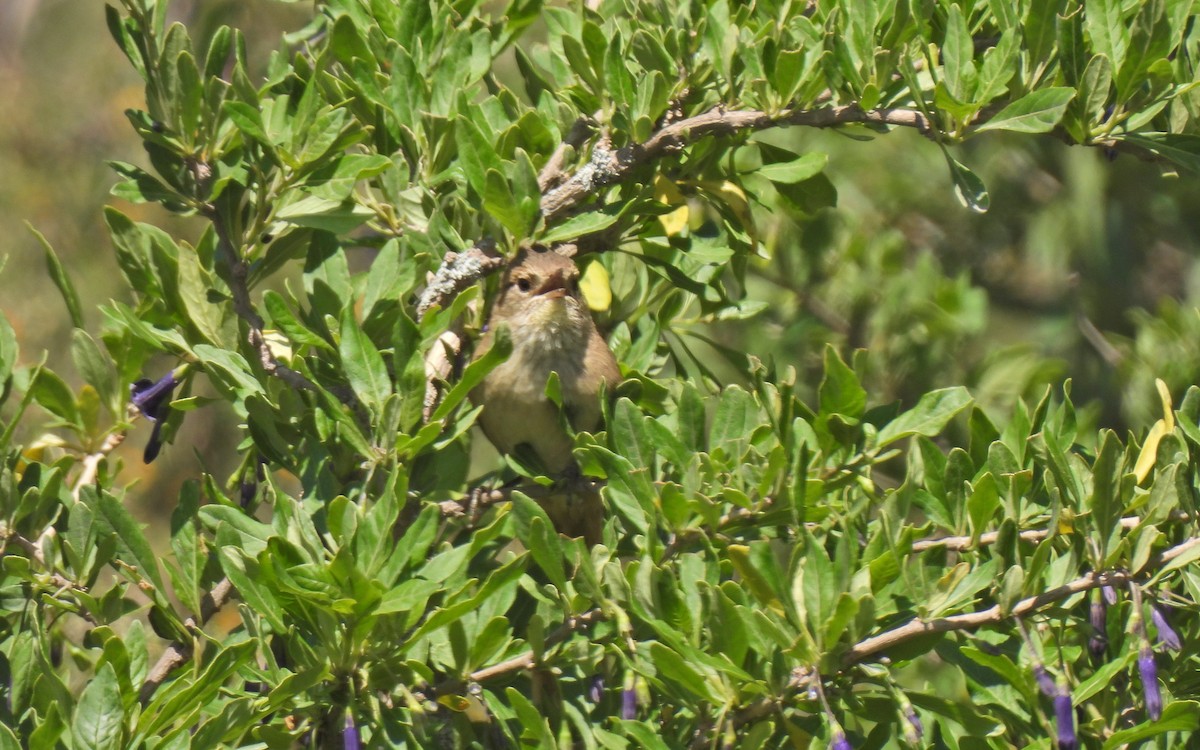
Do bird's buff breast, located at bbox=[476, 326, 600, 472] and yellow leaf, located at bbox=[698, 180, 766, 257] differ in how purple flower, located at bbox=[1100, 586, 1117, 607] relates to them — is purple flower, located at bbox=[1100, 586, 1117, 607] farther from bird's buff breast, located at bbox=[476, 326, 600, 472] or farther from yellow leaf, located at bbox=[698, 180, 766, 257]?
bird's buff breast, located at bbox=[476, 326, 600, 472]

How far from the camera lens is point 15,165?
693cm

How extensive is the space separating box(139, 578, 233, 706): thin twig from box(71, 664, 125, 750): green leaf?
0.24m

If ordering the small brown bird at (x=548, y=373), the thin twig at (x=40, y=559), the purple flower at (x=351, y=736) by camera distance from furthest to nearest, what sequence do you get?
the small brown bird at (x=548, y=373)
the thin twig at (x=40, y=559)
the purple flower at (x=351, y=736)

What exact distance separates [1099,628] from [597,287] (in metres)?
1.25

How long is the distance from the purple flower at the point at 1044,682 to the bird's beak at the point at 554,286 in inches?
75.1

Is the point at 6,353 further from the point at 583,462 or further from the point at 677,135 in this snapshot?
the point at 677,135

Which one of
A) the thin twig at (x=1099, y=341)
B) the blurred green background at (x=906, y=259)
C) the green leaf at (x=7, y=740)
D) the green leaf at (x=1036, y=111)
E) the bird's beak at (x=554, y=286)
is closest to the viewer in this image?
the green leaf at (x=7, y=740)

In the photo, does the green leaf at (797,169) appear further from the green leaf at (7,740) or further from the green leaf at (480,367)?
the green leaf at (7,740)

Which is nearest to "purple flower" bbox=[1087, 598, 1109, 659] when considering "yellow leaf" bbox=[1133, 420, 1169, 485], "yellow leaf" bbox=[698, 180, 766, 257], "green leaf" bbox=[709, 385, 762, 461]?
"yellow leaf" bbox=[1133, 420, 1169, 485]

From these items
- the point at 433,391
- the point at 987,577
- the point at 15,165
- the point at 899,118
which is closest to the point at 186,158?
the point at 433,391

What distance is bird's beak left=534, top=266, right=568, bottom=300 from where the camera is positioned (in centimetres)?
342

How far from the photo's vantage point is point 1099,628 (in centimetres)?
192

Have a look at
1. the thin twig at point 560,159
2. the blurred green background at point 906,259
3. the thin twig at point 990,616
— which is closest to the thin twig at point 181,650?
the thin twig at point 560,159

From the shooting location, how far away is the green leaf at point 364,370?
198 cm
